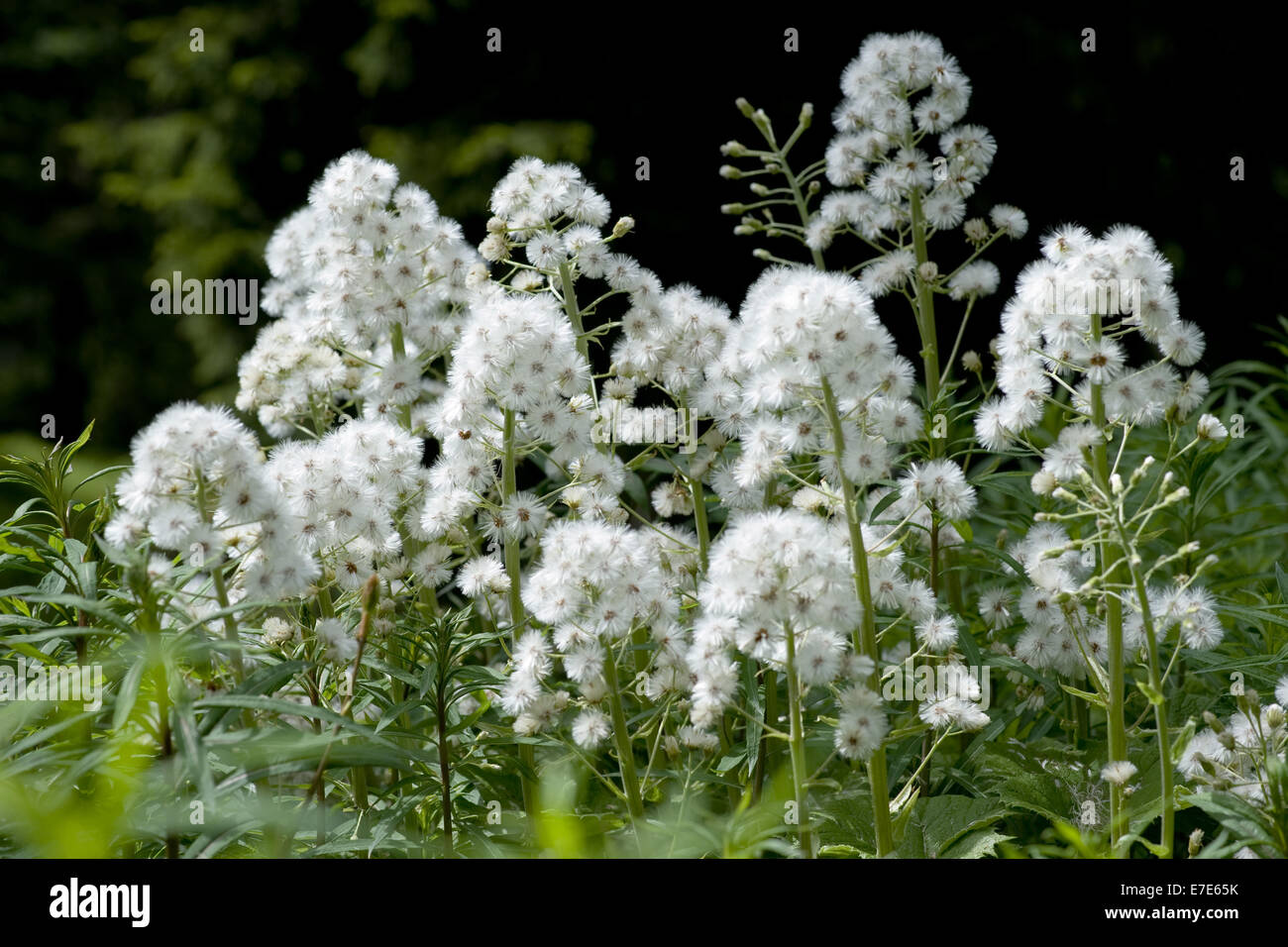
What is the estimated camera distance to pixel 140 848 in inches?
103

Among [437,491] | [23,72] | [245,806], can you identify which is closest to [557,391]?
[437,491]

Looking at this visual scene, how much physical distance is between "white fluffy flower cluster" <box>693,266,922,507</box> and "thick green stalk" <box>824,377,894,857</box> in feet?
0.08

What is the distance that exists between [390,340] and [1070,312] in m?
1.74

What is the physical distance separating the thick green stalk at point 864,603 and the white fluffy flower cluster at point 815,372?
0.03 meters

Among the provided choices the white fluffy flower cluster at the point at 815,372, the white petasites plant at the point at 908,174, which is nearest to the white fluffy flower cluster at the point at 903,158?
the white petasites plant at the point at 908,174

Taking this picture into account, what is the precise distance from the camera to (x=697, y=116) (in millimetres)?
7918

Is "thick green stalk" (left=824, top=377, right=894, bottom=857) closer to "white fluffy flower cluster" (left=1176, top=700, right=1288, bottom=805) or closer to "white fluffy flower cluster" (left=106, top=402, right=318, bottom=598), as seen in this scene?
"white fluffy flower cluster" (left=1176, top=700, right=1288, bottom=805)

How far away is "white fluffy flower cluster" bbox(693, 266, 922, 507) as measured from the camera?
226 centimetres

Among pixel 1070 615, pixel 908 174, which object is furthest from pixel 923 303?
pixel 1070 615

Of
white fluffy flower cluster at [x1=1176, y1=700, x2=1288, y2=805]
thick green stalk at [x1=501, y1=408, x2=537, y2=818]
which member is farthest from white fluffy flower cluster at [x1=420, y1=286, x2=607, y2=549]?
white fluffy flower cluster at [x1=1176, y1=700, x2=1288, y2=805]

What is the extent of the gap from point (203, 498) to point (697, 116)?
6.22m

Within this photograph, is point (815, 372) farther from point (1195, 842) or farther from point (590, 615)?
point (1195, 842)

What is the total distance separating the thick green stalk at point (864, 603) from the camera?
2.34m

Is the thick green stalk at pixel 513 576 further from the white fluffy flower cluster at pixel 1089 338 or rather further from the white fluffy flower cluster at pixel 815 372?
the white fluffy flower cluster at pixel 1089 338
